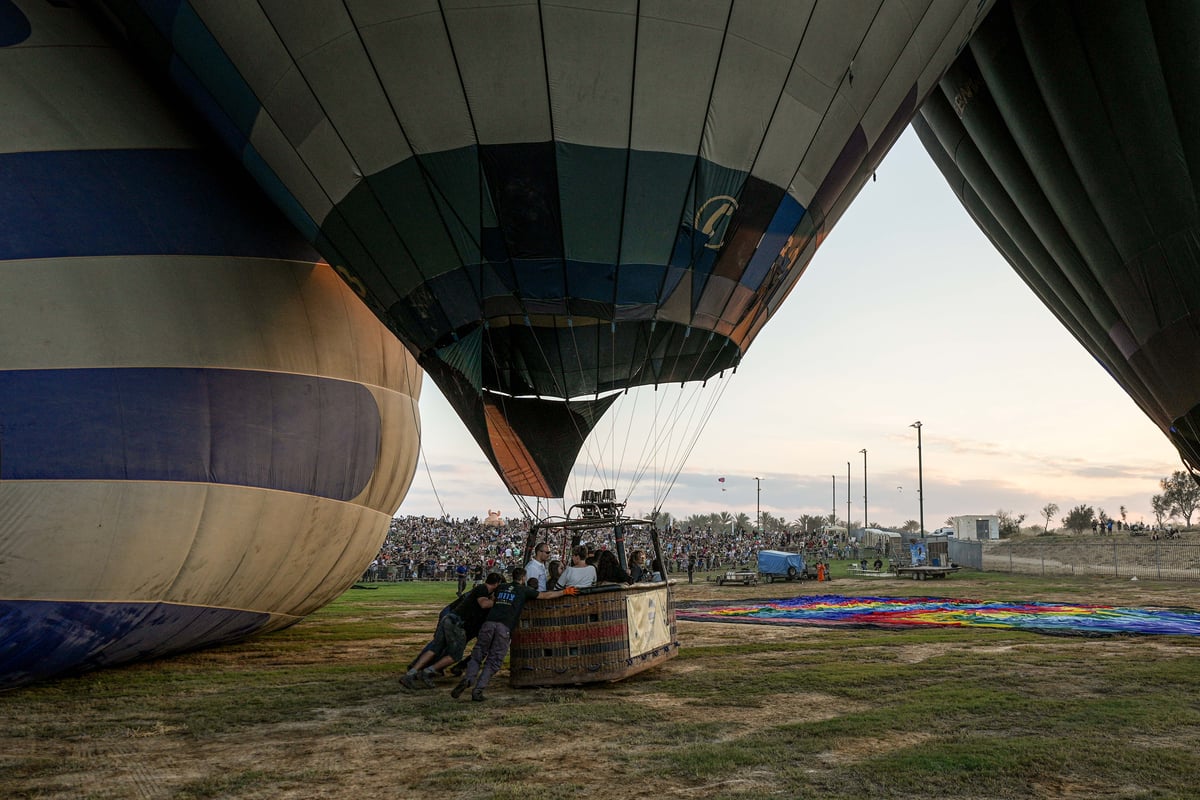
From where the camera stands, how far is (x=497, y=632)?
24.9 ft

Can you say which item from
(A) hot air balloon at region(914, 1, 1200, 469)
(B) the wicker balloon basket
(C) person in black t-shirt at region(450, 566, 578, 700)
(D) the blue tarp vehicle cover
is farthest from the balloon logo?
(D) the blue tarp vehicle cover

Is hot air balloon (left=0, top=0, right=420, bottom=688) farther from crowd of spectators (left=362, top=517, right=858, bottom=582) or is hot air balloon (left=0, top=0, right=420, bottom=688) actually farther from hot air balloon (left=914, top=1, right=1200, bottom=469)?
crowd of spectators (left=362, top=517, right=858, bottom=582)

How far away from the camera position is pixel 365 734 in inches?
239

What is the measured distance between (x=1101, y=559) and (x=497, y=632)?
43271mm

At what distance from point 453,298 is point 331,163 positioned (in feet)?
5.52

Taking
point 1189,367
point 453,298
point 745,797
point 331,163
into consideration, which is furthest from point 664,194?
point 1189,367

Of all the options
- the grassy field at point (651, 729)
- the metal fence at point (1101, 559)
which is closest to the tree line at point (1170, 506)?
the metal fence at point (1101, 559)

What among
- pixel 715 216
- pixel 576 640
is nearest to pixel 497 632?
pixel 576 640

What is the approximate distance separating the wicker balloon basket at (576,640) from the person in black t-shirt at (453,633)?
0.56 meters

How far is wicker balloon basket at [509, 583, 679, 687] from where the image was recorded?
25.2 ft

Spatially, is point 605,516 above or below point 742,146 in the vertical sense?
below

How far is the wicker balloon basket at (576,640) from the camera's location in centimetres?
770

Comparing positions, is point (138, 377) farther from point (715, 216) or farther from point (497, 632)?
point (715, 216)

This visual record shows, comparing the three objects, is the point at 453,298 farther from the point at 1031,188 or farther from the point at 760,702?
the point at 1031,188
